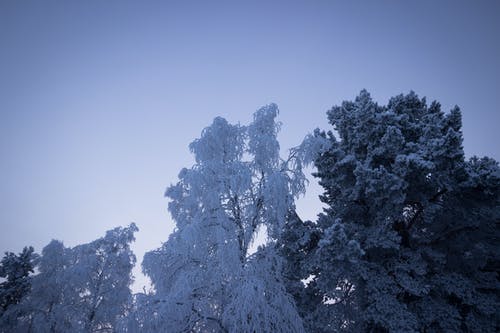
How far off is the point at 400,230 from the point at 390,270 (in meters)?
2.01

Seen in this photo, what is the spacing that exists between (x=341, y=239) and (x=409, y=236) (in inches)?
170

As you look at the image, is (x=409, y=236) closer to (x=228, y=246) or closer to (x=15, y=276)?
(x=228, y=246)

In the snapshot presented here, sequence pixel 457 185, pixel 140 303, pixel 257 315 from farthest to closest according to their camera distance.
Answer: pixel 457 185 < pixel 140 303 < pixel 257 315

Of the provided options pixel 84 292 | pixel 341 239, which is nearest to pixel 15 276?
pixel 84 292

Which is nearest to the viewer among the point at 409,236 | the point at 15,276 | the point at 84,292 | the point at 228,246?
the point at 228,246

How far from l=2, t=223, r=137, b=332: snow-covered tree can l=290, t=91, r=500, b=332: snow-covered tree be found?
13982 mm

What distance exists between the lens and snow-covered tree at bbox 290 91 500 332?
8.62 meters

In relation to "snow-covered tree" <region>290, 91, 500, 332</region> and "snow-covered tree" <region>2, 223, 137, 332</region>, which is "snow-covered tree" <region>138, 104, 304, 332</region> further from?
"snow-covered tree" <region>2, 223, 137, 332</region>

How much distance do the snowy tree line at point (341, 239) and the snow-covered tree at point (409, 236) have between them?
4 cm

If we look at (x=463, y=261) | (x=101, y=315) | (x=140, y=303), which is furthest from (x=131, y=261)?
(x=463, y=261)

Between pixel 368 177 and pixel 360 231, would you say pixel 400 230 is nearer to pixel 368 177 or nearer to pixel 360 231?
pixel 360 231

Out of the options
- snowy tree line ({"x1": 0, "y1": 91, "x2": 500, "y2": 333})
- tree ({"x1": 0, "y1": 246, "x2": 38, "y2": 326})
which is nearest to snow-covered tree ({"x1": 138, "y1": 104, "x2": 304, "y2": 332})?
snowy tree line ({"x1": 0, "y1": 91, "x2": 500, "y2": 333})

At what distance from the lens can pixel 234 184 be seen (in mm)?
8859

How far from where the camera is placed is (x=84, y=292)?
18.8 metres
